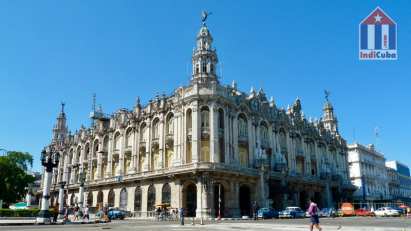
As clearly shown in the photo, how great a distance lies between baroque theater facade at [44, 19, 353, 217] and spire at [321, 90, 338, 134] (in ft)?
40.3

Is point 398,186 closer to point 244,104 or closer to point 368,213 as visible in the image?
point 368,213

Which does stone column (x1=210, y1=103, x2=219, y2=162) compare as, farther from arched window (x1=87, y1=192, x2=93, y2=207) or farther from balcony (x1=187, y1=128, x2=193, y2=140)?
arched window (x1=87, y1=192, x2=93, y2=207)

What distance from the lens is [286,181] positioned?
57.0 meters

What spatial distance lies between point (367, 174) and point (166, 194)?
2442 inches

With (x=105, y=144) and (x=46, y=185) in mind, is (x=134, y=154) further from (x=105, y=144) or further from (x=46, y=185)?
(x=46, y=185)

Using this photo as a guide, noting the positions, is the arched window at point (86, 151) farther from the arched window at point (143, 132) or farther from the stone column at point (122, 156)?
the arched window at point (143, 132)

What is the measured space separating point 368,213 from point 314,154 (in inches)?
719

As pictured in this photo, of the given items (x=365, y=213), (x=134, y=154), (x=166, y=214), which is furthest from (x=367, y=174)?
(x=166, y=214)

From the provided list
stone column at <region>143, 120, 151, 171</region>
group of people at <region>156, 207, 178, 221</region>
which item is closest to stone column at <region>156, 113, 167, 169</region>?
stone column at <region>143, 120, 151, 171</region>

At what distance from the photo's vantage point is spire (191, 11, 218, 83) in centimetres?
5256

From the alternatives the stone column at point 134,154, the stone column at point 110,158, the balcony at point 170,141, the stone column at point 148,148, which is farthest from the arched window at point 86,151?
the balcony at point 170,141

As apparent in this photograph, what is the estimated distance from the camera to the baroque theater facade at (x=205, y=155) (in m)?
48.3

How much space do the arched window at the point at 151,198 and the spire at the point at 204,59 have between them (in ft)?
A: 51.1

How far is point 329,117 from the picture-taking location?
276ft
